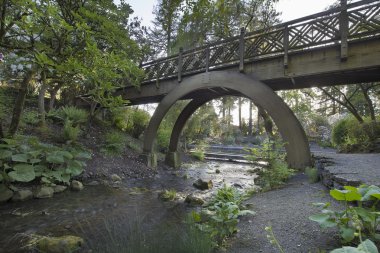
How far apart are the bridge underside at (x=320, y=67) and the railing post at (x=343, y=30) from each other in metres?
0.13

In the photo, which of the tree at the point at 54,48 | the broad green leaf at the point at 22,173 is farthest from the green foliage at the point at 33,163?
the tree at the point at 54,48

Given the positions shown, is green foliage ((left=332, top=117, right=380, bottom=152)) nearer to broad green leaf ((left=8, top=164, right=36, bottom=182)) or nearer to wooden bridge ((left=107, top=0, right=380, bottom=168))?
wooden bridge ((left=107, top=0, right=380, bottom=168))

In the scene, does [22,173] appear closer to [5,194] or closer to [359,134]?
[5,194]

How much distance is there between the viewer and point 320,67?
5965 mm

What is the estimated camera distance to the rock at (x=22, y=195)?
198 inches

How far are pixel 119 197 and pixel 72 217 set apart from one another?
161 centimetres

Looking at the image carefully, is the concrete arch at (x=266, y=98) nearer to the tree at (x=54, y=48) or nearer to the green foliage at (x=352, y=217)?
the tree at (x=54, y=48)

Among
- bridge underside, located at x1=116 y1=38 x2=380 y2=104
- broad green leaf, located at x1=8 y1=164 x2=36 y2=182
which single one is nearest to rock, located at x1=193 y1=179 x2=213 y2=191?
bridge underside, located at x1=116 y1=38 x2=380 y2=104

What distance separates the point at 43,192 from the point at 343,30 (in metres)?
7.96

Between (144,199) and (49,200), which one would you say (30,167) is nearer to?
(49,200)

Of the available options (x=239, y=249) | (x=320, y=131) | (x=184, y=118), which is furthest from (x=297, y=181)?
(x=320, y=131)

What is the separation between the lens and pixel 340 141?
11.1 metres

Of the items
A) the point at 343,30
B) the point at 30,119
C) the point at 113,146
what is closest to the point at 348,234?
the point at 343,30

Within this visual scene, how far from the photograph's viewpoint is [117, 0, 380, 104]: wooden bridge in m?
5.43
